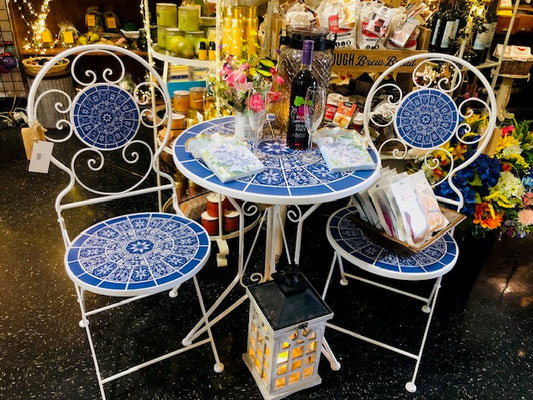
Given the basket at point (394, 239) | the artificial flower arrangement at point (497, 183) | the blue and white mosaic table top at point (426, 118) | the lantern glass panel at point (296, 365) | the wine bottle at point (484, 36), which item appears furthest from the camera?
the wine bottle at point (484, 36)

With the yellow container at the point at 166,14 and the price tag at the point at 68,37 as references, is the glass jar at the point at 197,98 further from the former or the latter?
the price tag at the point at 68,37

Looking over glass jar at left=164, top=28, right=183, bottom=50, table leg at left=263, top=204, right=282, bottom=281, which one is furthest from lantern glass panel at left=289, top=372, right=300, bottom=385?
glass jar at left=164, top=28, right=183, bottom=50

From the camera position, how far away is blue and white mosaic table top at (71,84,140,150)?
154cm

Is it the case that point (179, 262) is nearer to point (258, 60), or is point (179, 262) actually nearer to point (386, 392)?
point (258, 60)

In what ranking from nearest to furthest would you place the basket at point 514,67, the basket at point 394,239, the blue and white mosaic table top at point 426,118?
the basket at point 394,239 < the blue and white mosaic table top at point 426,118 < the basket at point 514,67

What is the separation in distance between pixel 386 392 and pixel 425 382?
176mm

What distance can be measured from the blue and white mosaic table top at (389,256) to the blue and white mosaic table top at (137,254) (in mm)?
514

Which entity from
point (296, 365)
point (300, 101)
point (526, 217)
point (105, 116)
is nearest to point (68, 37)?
point (105, 116)

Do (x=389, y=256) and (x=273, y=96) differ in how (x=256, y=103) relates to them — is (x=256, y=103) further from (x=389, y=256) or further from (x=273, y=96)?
(x=389, y=256)

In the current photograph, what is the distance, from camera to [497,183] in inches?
86.7

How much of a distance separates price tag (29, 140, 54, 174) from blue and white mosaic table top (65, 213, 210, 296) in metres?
0.30

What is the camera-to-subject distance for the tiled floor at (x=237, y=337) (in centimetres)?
168

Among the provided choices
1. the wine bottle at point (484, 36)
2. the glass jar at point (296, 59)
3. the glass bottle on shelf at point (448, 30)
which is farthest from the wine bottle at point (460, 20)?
the glass jar at point (296, 59)

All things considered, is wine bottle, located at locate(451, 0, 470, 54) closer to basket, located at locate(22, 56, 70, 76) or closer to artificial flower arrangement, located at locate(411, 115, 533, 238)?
artificial flower arrangement, located at locate(411, 115, 533, 238)
